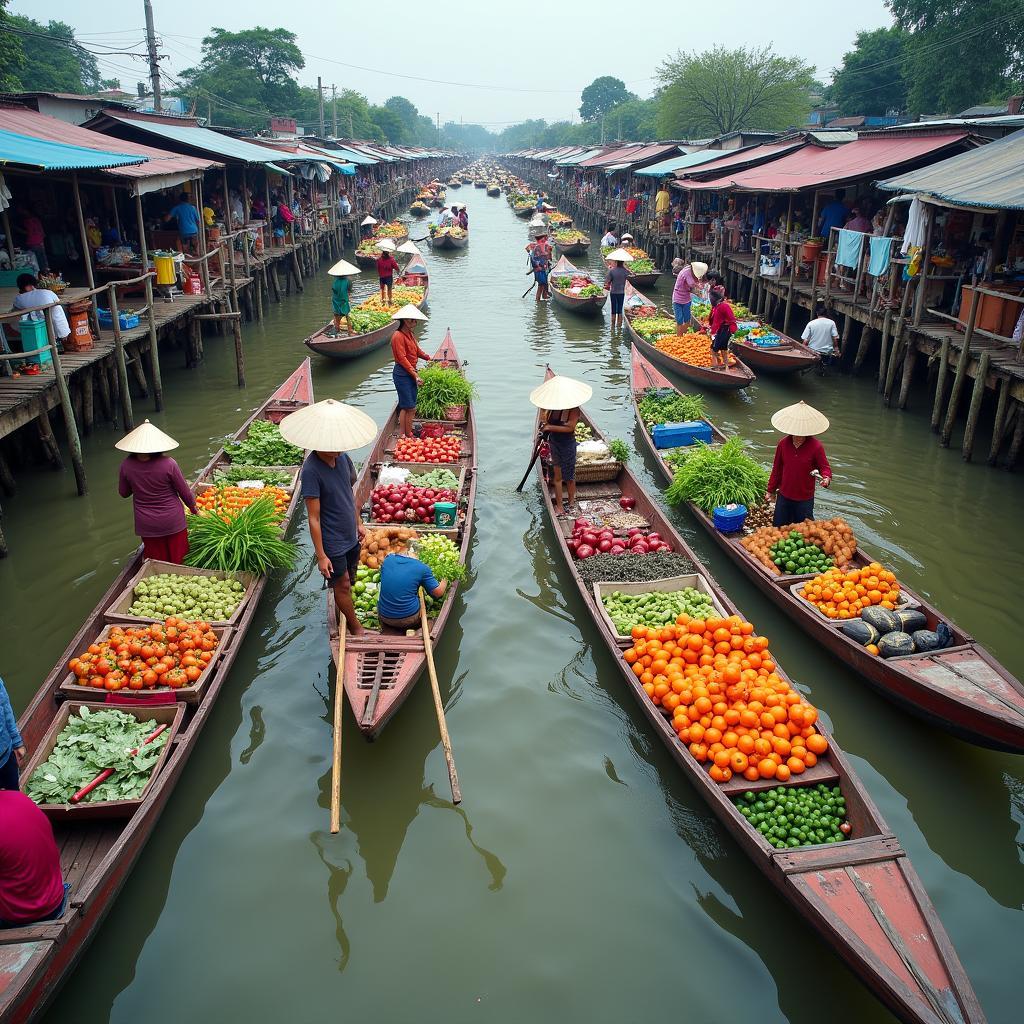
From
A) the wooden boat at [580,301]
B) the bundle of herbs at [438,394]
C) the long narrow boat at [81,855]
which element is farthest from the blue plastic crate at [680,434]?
the wooden boat at [580,301]

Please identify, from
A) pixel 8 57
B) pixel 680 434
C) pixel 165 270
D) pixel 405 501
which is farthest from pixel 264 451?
pixel 8 57

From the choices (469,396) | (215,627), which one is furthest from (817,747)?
(469,396)

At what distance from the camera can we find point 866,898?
13.4 ft

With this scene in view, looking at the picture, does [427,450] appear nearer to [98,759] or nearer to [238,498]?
[238,498]

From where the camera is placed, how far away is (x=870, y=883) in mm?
4184

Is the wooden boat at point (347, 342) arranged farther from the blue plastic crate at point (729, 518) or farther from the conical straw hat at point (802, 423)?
the conical straw hat at point (802, 423)

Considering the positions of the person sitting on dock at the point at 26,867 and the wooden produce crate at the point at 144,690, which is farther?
the wooden produce crate at the point at 144,690

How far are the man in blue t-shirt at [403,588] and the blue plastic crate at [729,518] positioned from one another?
11.9ft

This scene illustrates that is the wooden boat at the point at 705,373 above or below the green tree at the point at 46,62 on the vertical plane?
below

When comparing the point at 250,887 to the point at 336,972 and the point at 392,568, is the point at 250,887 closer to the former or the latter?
the point at 336,972

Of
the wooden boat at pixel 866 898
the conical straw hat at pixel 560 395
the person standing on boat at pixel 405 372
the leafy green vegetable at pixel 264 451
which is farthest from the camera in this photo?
the person standing on boat at pixel 405 372

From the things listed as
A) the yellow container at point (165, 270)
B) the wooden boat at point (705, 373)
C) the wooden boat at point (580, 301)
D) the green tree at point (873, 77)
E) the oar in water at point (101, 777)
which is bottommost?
the oar in water at point (101, 777)

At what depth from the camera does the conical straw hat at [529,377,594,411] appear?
8453 mm

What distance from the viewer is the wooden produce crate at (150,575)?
254 inches
